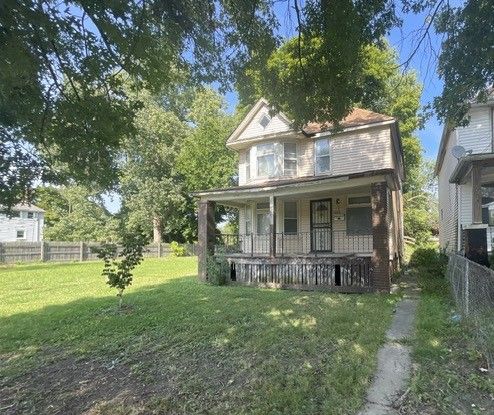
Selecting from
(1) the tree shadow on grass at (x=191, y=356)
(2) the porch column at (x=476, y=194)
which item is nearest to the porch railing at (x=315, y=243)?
(2) the porch column at (x=476, y=194)

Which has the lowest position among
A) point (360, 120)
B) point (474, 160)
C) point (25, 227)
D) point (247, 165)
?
point (25, 227)

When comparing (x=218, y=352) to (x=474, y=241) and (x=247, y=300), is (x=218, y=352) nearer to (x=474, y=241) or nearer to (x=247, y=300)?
(x=247, y=300)

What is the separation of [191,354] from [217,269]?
753 centimetres

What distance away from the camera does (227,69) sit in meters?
5.72

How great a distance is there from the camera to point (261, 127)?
16328 millimetres

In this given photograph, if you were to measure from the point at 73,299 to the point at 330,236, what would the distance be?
9448 millimetres

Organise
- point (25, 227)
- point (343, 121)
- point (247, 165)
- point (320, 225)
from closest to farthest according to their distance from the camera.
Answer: point (343, 121)
point (320, 225)
point (247, 165)
point (25, 227)

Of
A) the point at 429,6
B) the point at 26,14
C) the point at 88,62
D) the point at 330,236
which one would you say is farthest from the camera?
the point at 330,236

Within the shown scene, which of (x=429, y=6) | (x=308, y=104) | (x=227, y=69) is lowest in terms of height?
(x=308, y=104)

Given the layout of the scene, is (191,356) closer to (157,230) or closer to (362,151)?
(362,151)

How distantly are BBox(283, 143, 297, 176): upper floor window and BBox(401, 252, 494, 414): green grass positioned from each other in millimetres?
9377

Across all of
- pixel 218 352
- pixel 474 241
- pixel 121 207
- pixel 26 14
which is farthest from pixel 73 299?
pixel 121 207

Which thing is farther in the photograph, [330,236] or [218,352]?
[330,236]

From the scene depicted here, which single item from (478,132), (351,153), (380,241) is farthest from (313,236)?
(478,132)
